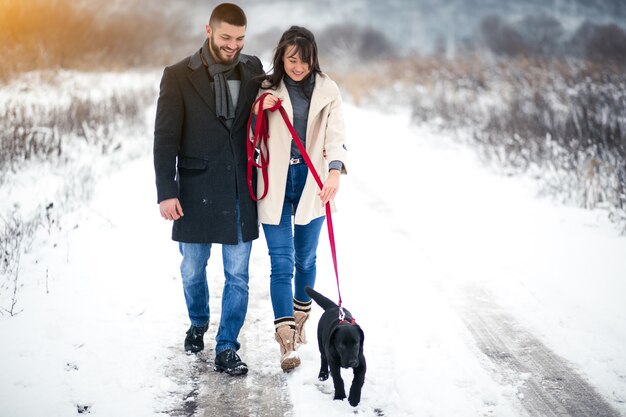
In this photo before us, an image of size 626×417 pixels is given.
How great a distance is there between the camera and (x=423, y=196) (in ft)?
26.1

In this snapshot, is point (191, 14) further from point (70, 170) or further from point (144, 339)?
point (144, 339)

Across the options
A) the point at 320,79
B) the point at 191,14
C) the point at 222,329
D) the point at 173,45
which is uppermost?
the point at 191,14

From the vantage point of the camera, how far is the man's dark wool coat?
352 centimetres

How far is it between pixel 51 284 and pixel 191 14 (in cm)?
3004

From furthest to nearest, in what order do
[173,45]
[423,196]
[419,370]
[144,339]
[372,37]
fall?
[372,37] → [173,45] → [423,196] → [144,339] → [419,370]

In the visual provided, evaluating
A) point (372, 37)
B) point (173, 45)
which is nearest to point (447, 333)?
point (173, 45)

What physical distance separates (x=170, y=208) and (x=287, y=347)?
1.13 m

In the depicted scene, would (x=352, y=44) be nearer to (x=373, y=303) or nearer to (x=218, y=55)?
(x=373, y=303)

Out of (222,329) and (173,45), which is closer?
(222,329)

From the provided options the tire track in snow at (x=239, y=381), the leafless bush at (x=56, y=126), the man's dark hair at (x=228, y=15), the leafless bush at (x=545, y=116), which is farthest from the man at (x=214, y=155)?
the leafless bush at (x=56, y=126)

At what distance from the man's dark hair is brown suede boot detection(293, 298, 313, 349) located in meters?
1.86

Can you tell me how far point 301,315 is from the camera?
13.3ft

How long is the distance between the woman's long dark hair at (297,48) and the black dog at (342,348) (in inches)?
57.4

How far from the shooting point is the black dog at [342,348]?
3.09 metres
